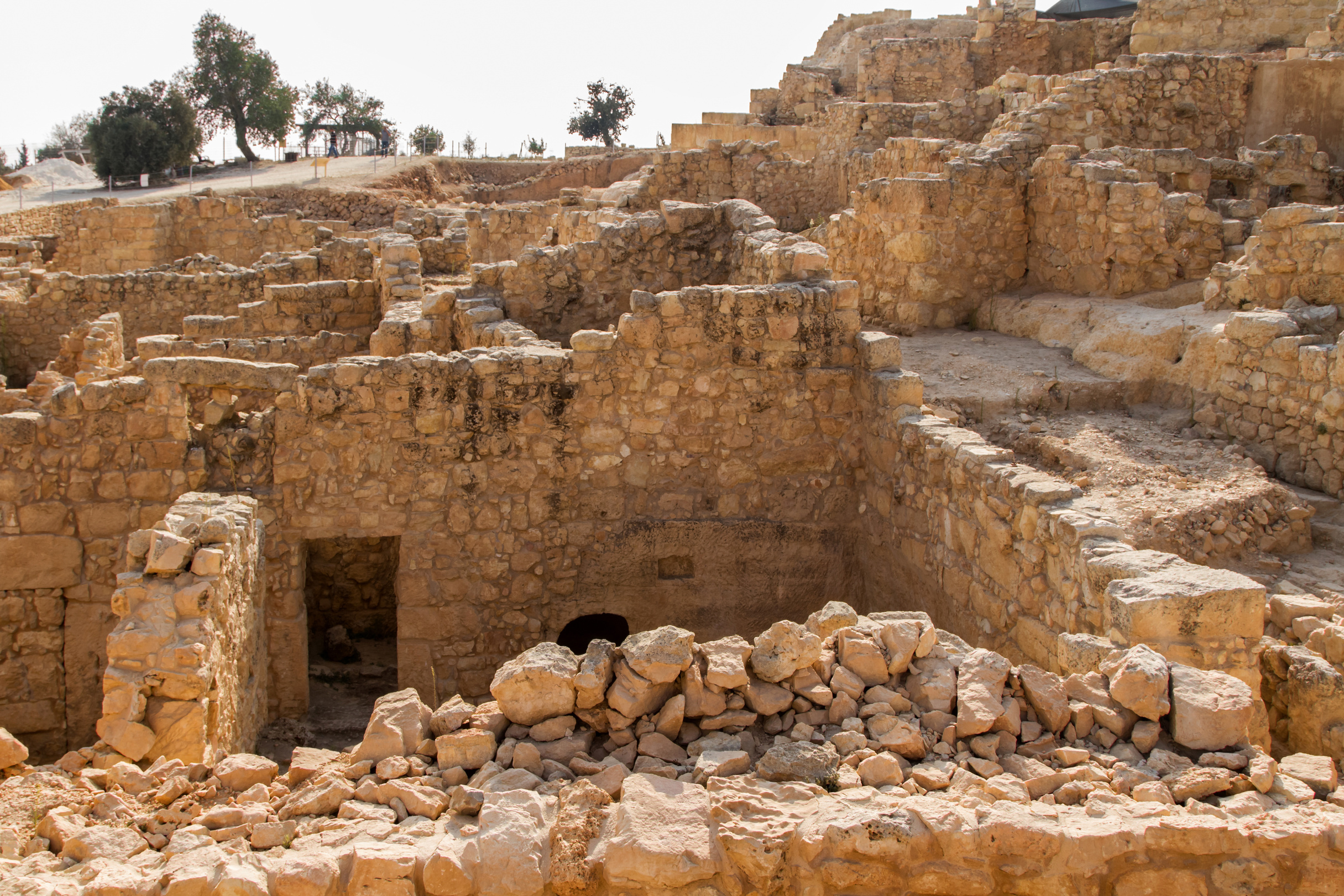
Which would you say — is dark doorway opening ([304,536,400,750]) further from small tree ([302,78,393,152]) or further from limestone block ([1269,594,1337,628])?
small tree ([302,78,393,152])

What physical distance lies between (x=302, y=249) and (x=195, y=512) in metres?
14.5

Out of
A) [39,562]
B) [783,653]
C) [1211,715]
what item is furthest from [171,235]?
[1211,715]

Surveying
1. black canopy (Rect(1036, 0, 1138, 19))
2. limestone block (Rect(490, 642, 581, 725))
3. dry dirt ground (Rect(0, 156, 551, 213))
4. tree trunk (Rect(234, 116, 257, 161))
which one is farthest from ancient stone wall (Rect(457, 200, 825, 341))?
tree trunk (Rect(234, 116, 257, 161))

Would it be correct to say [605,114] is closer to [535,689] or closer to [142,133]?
[142,133]

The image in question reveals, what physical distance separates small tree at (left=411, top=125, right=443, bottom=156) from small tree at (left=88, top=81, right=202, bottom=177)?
7.18 m

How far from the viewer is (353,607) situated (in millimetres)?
8469

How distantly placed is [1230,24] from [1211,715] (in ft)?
47.5

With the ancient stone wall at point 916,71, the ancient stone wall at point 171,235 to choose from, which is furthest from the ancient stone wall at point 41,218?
the ancient stone wall at point 916,71

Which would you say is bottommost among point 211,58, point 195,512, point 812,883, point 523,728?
point 812,883

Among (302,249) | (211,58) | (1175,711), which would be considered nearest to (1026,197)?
(1175,711)

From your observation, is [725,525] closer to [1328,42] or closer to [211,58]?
[1328,42]

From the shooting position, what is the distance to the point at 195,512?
4945mm

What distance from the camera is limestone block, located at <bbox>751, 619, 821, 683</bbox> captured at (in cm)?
340

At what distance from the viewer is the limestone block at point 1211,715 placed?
10.6 ft
